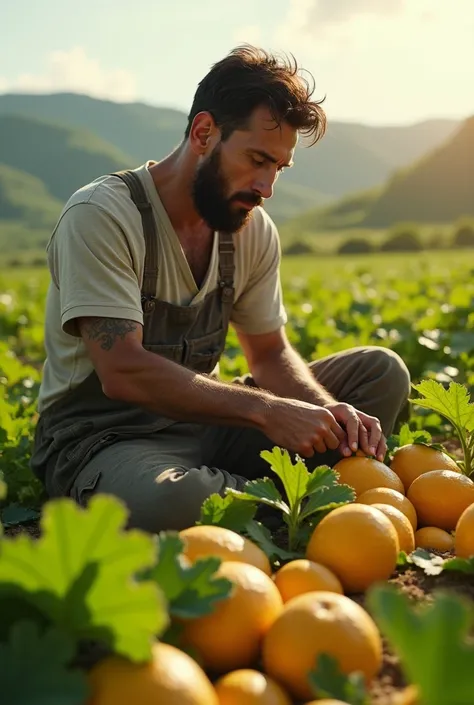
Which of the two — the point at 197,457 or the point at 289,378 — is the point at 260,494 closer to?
the point at 197,457

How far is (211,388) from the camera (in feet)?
10.3

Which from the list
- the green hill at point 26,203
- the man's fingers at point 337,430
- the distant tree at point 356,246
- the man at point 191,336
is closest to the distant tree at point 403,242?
the distant tree at point 356,246

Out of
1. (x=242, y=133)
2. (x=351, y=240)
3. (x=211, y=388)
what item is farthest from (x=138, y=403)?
(x=351, y=240)

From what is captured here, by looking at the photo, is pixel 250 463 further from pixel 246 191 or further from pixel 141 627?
pixel 141 627

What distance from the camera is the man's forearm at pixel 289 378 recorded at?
3738mm

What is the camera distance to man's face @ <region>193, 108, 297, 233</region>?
3.58 meters

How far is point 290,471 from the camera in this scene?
8.13ft

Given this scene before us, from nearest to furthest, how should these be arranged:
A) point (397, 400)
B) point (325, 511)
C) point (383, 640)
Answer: point (383, 640), point (325, 511), point (397, 400)

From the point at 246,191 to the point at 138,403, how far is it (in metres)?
1.04

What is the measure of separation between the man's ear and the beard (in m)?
0.05

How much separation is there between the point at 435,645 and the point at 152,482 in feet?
6.04

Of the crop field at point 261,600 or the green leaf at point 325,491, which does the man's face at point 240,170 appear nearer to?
the crop field at point 261,600

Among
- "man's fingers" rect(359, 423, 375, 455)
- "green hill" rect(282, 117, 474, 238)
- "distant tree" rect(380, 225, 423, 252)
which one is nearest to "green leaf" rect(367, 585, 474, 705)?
"man's fingers" rect(359, 423, 375, 455)

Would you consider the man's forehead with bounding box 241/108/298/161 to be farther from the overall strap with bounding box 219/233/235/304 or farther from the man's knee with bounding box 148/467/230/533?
the man's knee with bounding box 148/467/230/533
